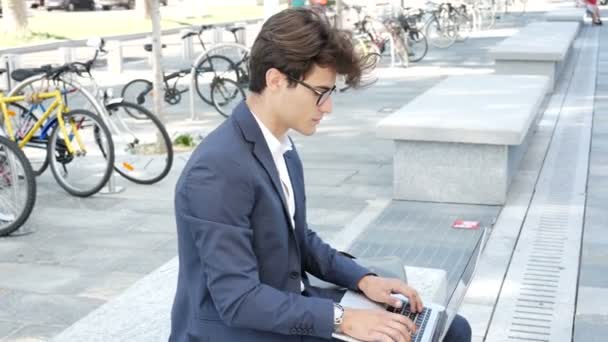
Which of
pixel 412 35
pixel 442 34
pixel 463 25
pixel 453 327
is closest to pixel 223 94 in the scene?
pixel 412 35

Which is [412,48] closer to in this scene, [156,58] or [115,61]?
[115,61]

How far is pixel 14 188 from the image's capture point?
252 inches

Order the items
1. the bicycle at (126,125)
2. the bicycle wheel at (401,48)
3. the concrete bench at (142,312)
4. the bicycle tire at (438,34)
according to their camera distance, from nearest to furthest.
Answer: the concrete bench at (142,312) → the bicycle at (126,125) → the bicycle wheel at (401,48) → the bicycle tire at (438,34)

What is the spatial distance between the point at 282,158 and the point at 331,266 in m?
0.44

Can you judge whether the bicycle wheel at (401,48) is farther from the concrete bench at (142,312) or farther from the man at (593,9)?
the concrete bench at (142,312)

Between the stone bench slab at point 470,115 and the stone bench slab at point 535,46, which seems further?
the stone bench slab at point 535,46

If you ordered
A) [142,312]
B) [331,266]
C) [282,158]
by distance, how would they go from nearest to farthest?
1. [282,158]
2. [331,266]
3. [142,312]

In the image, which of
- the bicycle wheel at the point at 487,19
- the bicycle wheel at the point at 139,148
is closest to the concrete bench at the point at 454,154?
the bicycle wheel at the point at 139,148

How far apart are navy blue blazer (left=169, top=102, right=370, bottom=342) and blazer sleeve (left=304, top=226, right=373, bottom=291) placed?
0.96 feet

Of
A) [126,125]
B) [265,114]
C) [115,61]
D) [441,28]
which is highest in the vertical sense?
[265,114]

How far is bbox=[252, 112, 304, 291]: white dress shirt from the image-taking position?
8.61 feet

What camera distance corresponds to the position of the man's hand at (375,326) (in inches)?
96.8

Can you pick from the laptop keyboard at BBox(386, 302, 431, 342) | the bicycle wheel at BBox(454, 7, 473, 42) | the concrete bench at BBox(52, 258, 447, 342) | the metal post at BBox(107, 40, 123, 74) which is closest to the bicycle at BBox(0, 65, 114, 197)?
the concrete bench at BBox(52, 258, 447, 342)

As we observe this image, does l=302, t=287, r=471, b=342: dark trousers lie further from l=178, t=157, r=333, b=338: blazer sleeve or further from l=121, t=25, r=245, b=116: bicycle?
l=121, t=25, r=245, b=116: bicycle
